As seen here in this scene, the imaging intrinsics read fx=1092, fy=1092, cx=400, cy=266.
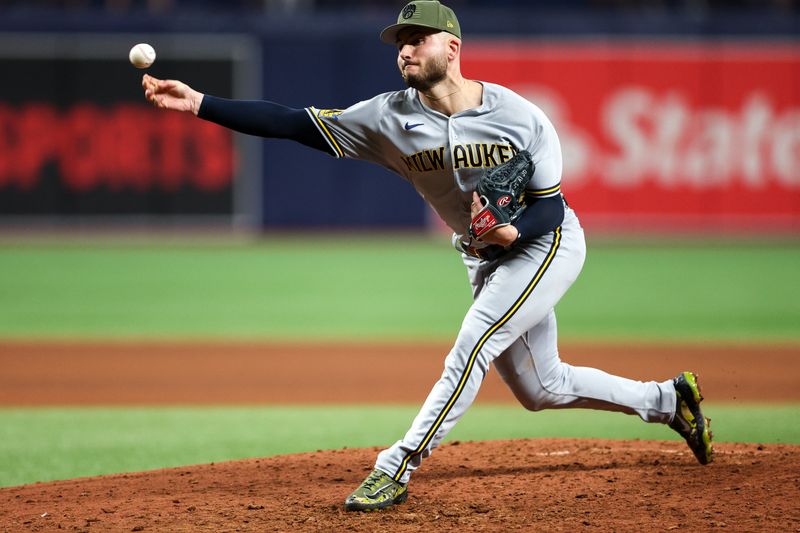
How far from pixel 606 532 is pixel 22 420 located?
4.20m

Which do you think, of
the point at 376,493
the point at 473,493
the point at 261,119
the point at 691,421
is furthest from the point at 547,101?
the point at 376,493

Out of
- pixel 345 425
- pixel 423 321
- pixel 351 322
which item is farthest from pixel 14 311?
pixel 345 425

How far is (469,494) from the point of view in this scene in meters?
4.46

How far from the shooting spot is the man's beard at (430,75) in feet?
14.2

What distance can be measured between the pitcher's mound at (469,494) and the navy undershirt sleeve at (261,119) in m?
1.49

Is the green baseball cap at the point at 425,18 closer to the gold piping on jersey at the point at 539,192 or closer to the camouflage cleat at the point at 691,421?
the gold piping on jersey at the point at 539,192

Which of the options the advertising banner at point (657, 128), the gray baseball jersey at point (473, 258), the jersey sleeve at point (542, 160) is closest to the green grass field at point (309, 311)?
the advertising banner at point (657, 128)

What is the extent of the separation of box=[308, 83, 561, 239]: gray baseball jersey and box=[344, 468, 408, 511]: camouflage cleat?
115cm

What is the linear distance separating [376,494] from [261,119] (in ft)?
5.24

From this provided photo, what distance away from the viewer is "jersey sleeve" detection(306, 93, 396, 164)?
14.8ft

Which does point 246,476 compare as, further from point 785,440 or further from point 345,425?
point 785,440

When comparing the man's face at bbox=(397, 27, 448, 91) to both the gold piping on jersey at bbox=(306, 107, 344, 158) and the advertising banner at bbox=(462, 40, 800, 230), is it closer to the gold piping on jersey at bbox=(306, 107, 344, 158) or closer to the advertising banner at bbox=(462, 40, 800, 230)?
the gold piping on jersey at bbox=(306, 107, 344, 158)

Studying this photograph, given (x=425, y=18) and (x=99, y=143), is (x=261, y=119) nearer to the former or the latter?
(x=425, y=18)

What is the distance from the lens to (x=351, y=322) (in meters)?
11.2
